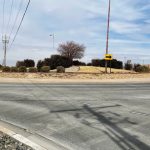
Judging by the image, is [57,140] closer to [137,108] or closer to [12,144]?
[12,144]

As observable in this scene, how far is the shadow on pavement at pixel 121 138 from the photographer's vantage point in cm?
778

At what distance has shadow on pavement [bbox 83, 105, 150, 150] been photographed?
7.78 m

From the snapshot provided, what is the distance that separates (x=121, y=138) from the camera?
8539mm

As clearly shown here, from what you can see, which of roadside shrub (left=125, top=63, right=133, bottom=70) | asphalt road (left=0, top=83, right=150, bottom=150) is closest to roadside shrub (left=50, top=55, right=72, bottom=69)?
roadside shrub (left=125, top=63, right=133, bottom=70)

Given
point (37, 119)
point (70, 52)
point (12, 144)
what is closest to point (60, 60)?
point (70, 52)

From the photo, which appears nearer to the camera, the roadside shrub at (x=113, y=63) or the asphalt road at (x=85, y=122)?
the asphalt road at (x=85, y=122)

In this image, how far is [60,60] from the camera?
196 ft

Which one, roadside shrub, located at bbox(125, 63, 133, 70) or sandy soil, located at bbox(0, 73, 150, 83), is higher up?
roadside shrub, located at bbox(125, 63, 133, 70)

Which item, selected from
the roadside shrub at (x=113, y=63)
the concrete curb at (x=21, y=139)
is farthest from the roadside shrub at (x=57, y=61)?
the concrete curb at (x=21, y=139)

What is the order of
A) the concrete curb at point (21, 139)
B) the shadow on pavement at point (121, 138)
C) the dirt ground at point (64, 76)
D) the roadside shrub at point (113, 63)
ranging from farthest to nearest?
1. the roadside shrub at point (113, 63)
2. the dirt ground at point (64, 76)
3. the shadow on pavement at point (121, 138)
4. the concrete curb at point (21, 139)

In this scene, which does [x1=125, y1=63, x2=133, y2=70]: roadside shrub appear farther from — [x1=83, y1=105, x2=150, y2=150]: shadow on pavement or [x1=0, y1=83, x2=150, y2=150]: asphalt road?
[x1=83, y1=105, x2=150, y2=150]: shadow on pavement

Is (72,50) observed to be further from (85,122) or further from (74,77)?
(85,122)

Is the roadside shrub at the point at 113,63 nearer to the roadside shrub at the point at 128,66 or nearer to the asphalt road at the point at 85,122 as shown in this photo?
the roadside shrub at the point at 128,66

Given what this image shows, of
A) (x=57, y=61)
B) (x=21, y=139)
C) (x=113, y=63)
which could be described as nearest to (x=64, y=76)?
(x=57, y=61)
